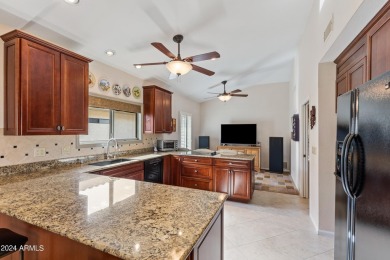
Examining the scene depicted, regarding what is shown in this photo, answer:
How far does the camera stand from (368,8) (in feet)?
4.52

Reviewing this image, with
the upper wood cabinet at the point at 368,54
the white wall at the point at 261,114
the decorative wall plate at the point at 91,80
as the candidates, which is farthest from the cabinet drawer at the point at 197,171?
the white wall at the point at 261,114

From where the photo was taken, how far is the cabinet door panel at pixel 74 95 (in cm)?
235

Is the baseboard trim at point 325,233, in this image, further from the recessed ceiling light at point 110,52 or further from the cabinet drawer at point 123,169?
the recessed ceiling light at point 110,52

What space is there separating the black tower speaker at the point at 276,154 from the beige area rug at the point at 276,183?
0.25 m

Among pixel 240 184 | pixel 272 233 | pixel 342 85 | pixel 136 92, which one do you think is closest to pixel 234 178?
pixel 240 184

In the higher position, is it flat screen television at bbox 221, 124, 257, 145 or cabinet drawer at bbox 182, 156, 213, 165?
flat screen television at bbox 221, 124, 257, 145

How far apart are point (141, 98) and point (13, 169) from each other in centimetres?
256

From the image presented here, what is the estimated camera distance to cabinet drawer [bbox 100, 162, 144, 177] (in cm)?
260

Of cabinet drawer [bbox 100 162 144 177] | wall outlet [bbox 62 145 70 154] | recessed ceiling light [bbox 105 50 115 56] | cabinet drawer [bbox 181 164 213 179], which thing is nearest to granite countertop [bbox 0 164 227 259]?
cabinet drawer [bbox 100 162 144 177]

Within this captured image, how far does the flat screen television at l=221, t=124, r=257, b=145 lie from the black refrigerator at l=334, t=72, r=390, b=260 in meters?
5.31

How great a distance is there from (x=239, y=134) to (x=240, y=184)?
11.8 ft

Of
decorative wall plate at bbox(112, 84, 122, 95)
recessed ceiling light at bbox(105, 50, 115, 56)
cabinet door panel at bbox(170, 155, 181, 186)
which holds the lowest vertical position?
cabinet door panel at bbox(170, 155, 181, 186)

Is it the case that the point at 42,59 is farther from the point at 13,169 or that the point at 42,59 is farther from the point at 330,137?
the point at 330,137

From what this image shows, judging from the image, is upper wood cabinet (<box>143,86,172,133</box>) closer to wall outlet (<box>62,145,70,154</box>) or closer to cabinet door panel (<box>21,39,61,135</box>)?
wall outlet (<box>62,145,70,154</box>)
